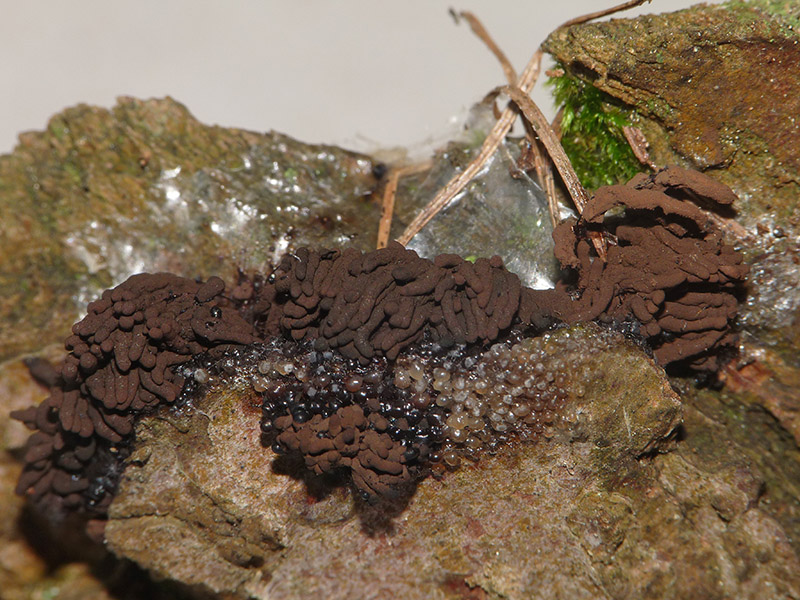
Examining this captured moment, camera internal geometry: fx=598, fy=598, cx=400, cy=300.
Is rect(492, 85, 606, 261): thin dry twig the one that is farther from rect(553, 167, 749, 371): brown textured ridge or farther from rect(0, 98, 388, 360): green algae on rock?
rect(0, 98, 388, 360): green algae on rock

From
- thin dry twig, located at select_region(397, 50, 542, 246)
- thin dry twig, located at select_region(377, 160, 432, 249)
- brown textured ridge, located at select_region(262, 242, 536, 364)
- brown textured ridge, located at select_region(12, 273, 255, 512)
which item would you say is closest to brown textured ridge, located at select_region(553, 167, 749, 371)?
brown textured ridge, located at select_region(262, 242, 536, 364)

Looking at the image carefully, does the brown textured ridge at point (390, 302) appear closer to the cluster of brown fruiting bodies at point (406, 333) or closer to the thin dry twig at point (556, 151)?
the cluster of brown fruiting bodies at point (406, 333)

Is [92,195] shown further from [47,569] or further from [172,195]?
[47,569]

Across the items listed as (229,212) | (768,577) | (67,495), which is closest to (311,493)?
(67,495)

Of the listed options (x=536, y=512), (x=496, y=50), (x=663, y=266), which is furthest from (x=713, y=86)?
(x=536, y=512)

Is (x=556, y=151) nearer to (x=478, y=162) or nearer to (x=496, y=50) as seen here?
(x=478, y=162)
